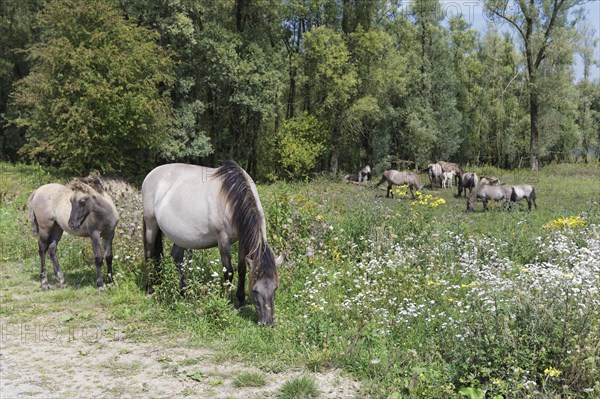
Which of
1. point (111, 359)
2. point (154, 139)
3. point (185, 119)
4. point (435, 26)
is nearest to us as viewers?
point (111, 359)

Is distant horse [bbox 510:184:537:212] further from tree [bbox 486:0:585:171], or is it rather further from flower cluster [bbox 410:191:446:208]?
tree [bbox 486:0:585:171]

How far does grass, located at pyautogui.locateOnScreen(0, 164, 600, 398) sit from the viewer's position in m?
4.64

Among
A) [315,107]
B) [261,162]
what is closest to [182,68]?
[315,107]

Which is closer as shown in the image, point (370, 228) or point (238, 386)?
point (238, 386)

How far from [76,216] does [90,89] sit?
14115 millimetres

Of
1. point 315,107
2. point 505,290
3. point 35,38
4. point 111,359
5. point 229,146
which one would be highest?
point 35,38

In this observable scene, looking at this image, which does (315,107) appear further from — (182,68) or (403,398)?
(403,398)

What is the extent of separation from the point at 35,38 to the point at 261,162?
1805 cm

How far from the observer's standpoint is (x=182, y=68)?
28297 mm

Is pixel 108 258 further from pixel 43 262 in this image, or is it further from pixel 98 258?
pixel 43 262

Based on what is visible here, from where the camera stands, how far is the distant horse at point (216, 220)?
6.34 meters

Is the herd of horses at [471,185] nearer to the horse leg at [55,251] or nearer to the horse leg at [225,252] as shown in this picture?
the horse leg at [225,252]

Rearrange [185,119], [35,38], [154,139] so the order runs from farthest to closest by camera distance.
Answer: [35,38] → [185,119] → [154,139]

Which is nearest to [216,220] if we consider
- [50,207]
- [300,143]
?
[50,207]
